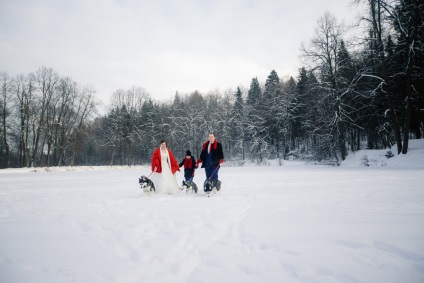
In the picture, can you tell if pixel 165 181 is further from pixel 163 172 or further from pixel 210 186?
pixel 210 186

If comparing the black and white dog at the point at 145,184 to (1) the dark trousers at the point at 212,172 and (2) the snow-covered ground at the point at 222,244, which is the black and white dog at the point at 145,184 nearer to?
(1) the dark trousers at the point at 212,172

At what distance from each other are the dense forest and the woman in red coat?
18.5 meters

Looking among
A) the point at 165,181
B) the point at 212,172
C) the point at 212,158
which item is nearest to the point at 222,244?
the point at 212,172

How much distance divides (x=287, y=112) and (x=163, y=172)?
34465 millimetres

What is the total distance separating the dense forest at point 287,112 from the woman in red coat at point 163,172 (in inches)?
730

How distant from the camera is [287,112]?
129ft

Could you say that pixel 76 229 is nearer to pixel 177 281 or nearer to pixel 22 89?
pixel 177 281

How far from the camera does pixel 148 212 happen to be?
5.68 meters

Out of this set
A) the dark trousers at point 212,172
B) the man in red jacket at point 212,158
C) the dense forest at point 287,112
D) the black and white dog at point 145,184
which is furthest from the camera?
the dense forest at point 287,112

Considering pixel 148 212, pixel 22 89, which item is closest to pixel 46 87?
pixel 22 89

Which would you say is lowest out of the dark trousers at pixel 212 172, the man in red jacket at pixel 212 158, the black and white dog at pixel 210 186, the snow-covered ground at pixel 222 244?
the snow-covered ground at pixel 222 244

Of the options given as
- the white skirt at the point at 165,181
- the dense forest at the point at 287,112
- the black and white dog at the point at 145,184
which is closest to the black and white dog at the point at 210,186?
the white skirt at the point at 165,181

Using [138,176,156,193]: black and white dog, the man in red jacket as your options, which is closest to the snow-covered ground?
[138,176,156,193]: black and white dog

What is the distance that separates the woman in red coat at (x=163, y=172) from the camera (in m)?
9.04
